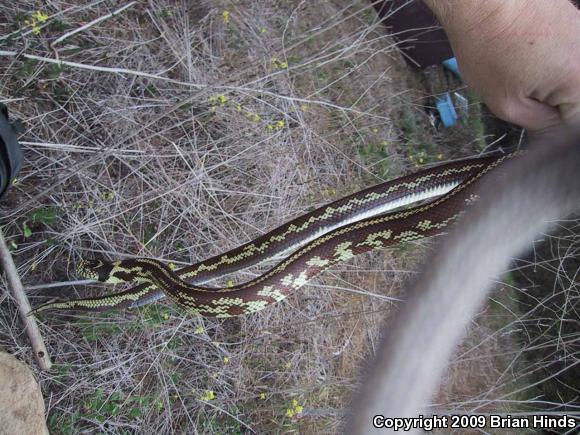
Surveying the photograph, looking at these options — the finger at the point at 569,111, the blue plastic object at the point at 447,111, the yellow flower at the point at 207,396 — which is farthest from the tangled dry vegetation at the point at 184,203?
the finger at the point at 569,111

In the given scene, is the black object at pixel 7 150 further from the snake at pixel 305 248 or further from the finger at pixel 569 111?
the finger at pixel 569 111

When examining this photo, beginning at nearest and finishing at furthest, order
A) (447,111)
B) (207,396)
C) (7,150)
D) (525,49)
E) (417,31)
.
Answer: (525,49) → (7,150) → (207,396) → (417,31) → (447,111)

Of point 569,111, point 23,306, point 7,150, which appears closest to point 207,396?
point 23,306

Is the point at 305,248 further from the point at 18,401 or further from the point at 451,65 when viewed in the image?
the point at 451,65

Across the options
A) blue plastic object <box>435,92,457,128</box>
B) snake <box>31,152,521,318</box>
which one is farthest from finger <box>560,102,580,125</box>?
blue plastic object <box>435,92,457,128</box>

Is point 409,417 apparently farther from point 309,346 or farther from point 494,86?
point 309,346

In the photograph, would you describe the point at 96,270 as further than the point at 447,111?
No

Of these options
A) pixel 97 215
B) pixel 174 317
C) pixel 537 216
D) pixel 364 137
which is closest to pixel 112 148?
pixel 97 215
